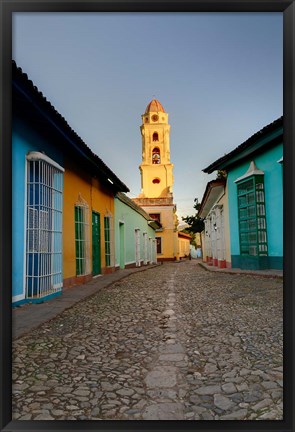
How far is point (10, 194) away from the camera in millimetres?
1353

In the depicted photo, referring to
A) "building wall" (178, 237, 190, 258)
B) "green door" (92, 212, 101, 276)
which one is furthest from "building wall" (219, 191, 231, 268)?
"building wall" (178, 237, 190, 258)

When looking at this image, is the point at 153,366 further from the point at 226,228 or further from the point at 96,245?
the point at 226,228

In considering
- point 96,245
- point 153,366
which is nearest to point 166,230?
point 96,245

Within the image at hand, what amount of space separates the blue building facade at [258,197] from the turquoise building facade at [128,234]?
4.47 meters

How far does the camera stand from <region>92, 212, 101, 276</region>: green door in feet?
30.2

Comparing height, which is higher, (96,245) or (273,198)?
(273,198)

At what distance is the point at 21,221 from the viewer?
461cm

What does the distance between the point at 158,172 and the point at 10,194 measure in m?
28.4

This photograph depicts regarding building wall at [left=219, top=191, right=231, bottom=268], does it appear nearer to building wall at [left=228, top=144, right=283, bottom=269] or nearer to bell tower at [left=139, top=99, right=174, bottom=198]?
building wall at [left=228, top=144, right=283, bottom=269]

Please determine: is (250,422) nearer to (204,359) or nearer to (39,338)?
(204,359)

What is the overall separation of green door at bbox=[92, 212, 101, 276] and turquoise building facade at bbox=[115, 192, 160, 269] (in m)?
2.51

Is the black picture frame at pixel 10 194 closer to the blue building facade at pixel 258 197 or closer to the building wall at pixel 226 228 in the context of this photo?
the blue building facade at pixel 258 197

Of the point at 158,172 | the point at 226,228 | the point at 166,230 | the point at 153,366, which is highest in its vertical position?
the point at 158,172

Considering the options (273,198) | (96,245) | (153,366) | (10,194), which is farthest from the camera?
(96,245)
